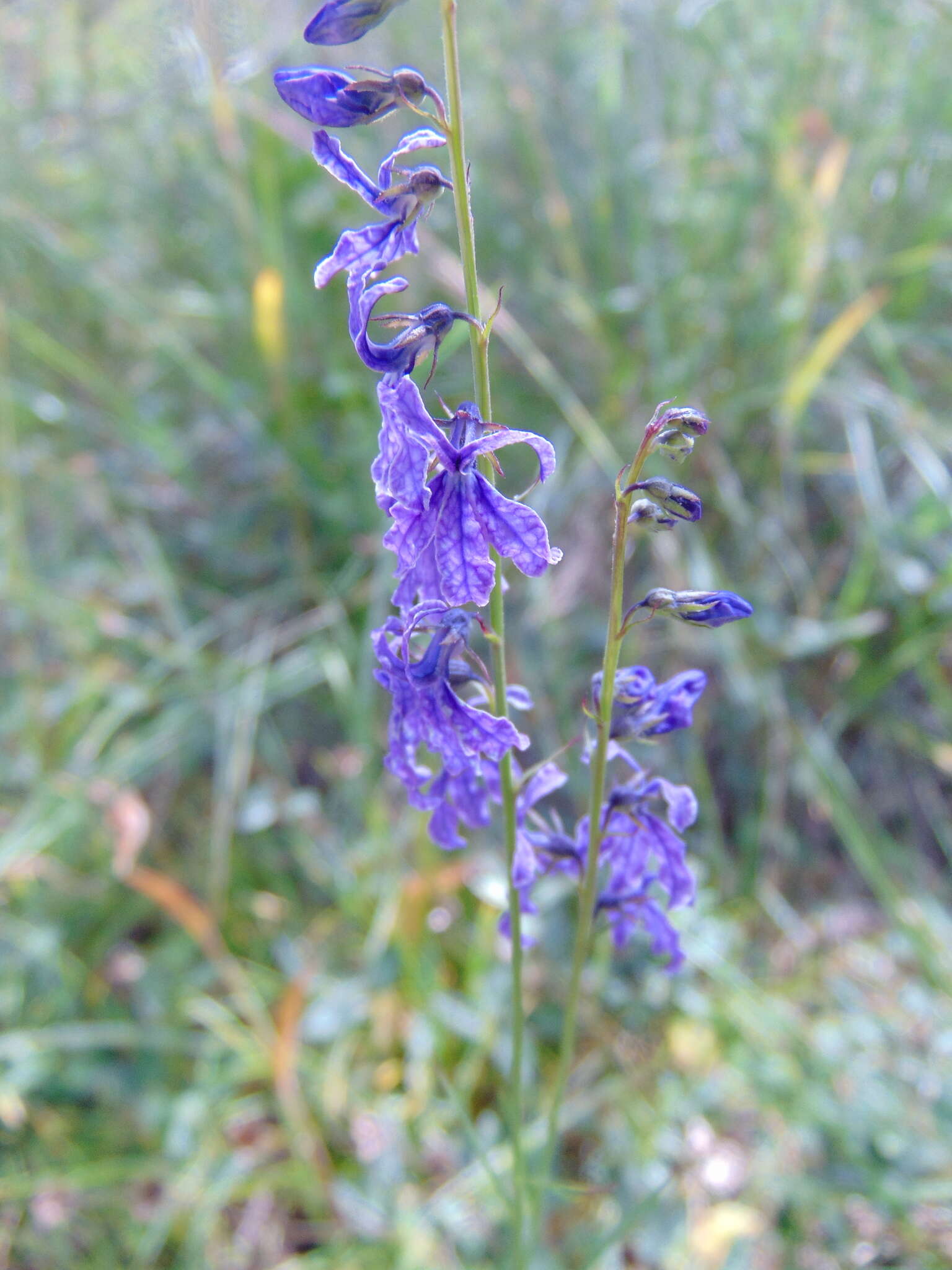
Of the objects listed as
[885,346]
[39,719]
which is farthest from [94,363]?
[885,346]

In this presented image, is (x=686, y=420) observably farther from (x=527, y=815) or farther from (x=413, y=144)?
(x=527, y=815)

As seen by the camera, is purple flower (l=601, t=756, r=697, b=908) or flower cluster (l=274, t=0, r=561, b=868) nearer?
flower cluster (l=274, t=0, r=561, b=868)

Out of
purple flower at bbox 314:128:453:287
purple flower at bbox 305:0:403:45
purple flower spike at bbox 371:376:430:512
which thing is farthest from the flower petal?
purple flower spike at bbox 371:376:430:512

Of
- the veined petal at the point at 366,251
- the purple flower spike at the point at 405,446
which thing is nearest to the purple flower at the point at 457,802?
the purple flower spike at the point at 405,446

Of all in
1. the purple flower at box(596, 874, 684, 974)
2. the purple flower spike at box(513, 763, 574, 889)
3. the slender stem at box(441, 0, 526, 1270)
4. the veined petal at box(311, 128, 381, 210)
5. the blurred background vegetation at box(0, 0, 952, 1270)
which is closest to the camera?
the slender stem at box(441, 0, 526, 1270)

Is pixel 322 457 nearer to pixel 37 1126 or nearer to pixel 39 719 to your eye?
pixel 39 719

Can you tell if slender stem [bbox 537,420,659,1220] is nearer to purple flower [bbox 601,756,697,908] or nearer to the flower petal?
purple flower [bbox 601,756,697,908]

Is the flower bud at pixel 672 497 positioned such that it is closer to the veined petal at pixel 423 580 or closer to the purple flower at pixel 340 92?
the veined petal at pixel 423 580
